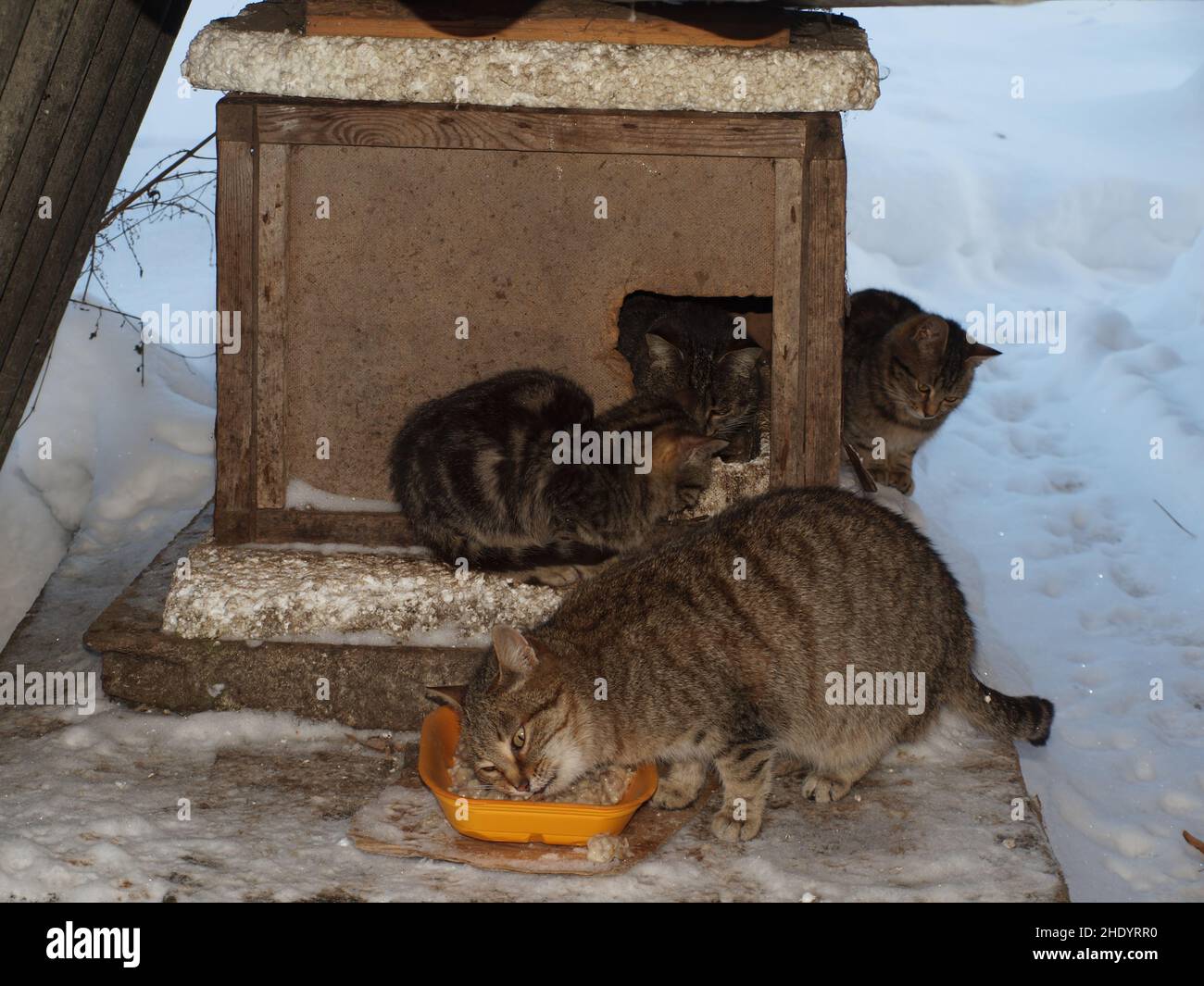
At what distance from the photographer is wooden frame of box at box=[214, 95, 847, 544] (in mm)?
5125

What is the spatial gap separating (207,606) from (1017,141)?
10.6 m

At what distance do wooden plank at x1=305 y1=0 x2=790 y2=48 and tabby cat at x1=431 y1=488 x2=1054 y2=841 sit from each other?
5.88 ft

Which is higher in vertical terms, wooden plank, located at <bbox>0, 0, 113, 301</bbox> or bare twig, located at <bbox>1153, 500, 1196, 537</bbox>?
wooden plank, located at <bbox>0, 0, 113, 301</bbox>

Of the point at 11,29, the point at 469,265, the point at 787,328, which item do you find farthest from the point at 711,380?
the point at 11,29

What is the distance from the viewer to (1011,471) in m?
8.31

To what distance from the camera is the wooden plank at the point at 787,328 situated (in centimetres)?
517

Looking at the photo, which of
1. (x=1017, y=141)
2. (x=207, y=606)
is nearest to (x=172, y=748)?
(x=207, y=606)

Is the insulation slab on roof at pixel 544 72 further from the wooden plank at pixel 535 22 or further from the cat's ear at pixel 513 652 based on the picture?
the cat's ear at pixel 513 652

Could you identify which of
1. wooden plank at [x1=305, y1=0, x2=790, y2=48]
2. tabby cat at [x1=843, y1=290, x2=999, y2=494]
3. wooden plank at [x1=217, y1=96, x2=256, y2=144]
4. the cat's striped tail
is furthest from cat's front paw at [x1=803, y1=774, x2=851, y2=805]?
wooden plank at [x1=217, y1=96, x2=256, y2=144]

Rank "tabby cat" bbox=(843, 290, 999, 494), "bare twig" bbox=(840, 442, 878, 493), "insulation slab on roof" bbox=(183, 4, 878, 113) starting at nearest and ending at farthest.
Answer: "insulation slab on roof" bbox=(183, 4, 878, 113)
"bare twig" bbox=(840, 442, 878, 493)
"tabby cat" bbox=(843, 290, 999, 494)

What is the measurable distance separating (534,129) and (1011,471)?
4.40m

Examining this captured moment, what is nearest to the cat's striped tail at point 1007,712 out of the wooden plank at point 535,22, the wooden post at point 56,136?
the wooden plank at point 535,22

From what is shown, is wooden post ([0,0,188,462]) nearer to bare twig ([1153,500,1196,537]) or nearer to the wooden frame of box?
the wooden frame of box

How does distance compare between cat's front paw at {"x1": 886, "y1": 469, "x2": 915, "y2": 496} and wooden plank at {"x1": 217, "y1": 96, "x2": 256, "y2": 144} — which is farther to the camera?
cat's front paw at {"x1": 886, "y1": 469, "x2": 915, "y2": 496}
